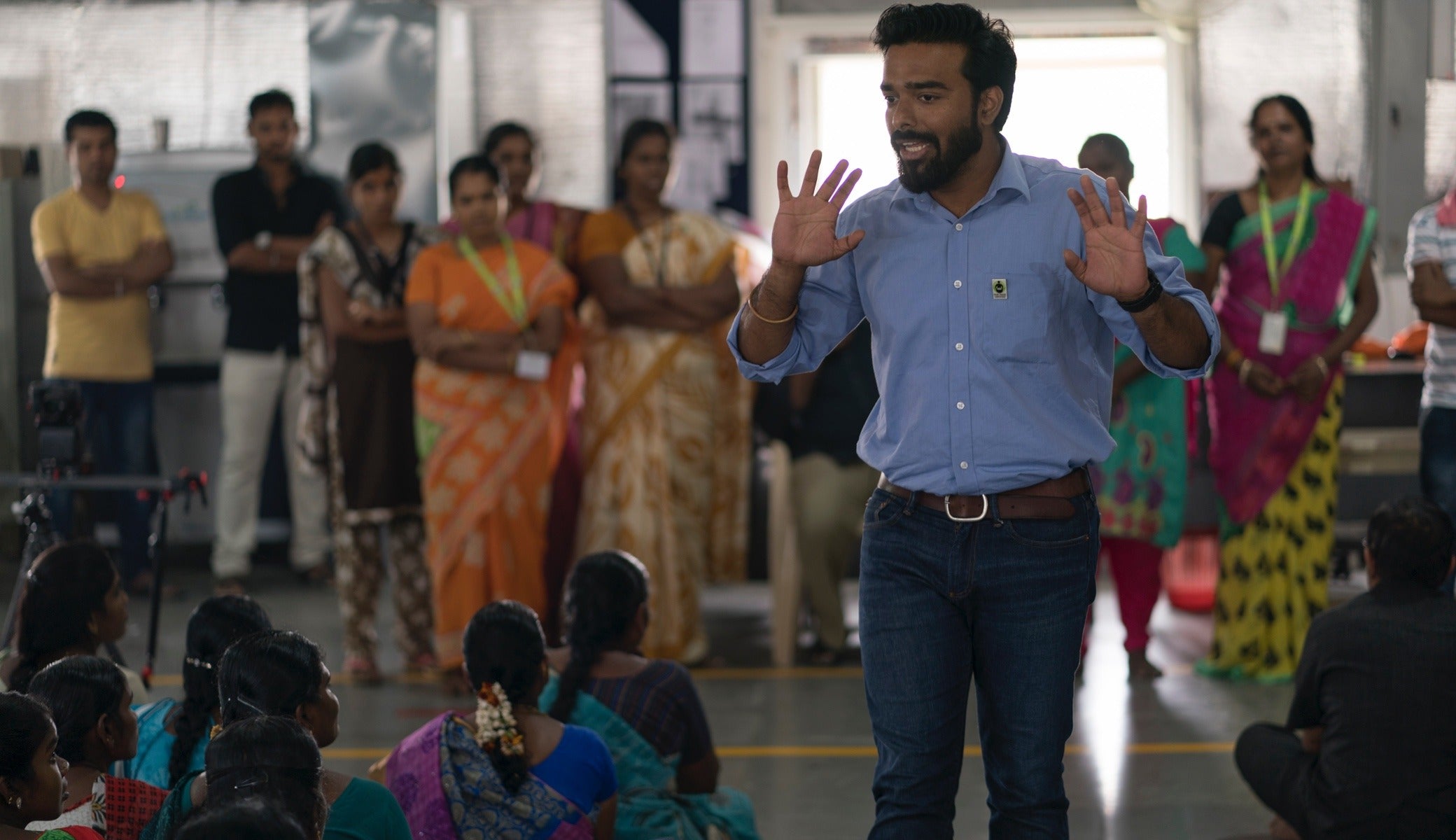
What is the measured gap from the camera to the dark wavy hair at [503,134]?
19.2 feet

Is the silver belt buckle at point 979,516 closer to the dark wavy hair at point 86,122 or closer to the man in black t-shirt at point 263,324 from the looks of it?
the man in black t-shirt at point 263,324

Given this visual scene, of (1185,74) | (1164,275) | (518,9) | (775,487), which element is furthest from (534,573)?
(1185,74)

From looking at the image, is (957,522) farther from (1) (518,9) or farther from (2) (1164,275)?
(1) (518,9)

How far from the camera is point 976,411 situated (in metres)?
2.48

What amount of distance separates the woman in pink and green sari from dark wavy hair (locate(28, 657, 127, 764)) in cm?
376

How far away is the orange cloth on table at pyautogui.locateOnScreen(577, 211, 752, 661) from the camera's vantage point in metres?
5.50

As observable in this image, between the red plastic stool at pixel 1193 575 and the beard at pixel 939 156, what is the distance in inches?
175

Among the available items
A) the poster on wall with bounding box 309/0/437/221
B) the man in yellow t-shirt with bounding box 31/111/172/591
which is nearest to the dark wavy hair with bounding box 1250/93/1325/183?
the poster on wall with bounding box 309/0/437/221

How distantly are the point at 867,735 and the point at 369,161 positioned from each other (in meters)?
2.46

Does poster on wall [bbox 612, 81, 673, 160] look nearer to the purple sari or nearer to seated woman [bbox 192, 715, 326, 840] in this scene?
the purple sari

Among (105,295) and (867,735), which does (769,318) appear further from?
(105,295)

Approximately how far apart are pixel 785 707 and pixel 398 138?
13.3 ft

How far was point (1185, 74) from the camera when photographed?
820 centimetres

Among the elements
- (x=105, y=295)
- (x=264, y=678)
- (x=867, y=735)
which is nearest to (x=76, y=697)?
(x=264, y=678)
